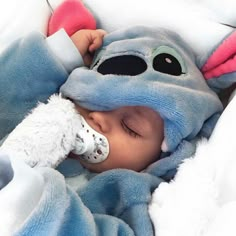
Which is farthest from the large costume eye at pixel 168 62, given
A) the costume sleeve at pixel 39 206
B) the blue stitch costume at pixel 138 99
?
the costume sleeve at pixel 39 206

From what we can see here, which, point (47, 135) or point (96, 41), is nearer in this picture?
point (47, 135)

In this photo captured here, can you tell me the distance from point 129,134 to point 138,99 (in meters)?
0.06

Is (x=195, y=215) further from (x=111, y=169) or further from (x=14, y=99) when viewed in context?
(x=14, y=99)

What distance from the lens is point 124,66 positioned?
34.0 inches

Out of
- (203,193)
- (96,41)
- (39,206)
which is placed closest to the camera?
(39,206)

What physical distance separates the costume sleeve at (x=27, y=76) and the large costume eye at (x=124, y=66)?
10cm

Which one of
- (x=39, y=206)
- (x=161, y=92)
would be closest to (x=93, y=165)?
(x=161, y=92)

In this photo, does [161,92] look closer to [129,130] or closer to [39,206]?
[129,130]

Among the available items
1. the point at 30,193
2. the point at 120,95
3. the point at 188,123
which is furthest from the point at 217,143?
the point at 30,193

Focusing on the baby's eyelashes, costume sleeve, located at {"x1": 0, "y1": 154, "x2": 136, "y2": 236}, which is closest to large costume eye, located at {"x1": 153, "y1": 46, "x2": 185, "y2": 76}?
the baby's eyelashes

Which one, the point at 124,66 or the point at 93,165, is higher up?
the point at 124,66

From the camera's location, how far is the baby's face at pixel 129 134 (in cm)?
84

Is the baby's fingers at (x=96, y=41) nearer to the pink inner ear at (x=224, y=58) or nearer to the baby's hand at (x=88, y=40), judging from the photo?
the baby's hand at (x=88, y=40)

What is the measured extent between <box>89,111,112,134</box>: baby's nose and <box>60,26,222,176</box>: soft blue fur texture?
0.04ft
